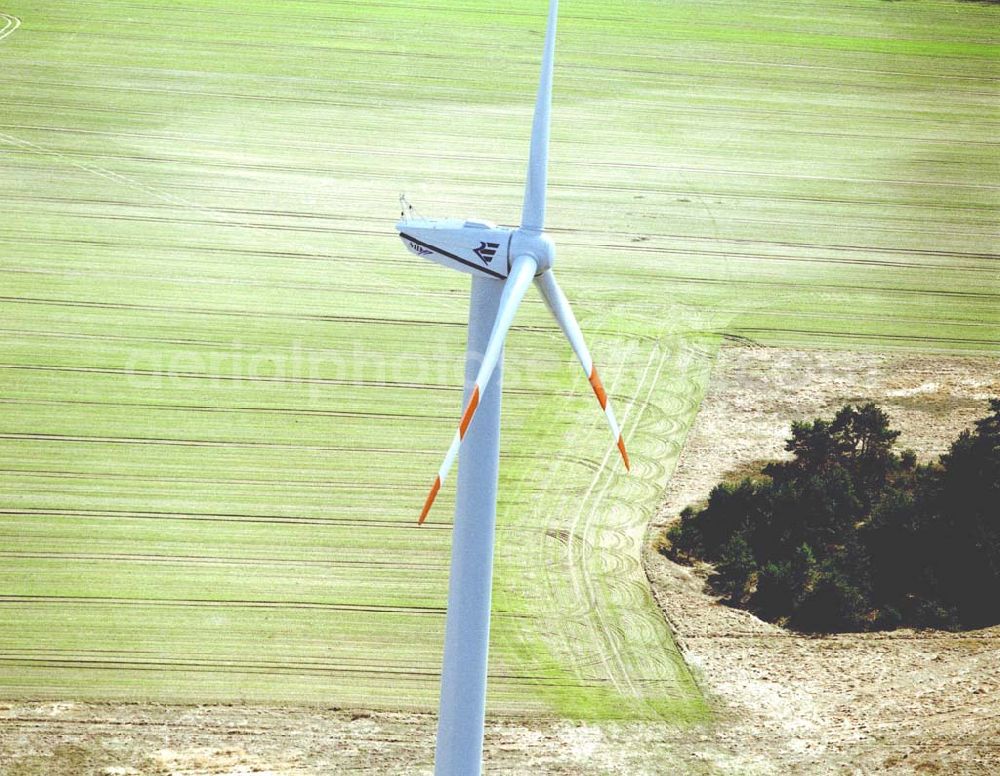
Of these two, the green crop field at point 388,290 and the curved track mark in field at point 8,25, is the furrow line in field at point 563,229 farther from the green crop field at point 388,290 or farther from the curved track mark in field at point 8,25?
the curved track mark in field at point 8,25

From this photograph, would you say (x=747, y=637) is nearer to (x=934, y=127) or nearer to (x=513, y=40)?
(x=934, y=127)

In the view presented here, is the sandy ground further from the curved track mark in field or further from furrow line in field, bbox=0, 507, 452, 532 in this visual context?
the curved track mark in field

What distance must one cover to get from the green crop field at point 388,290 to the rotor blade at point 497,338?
10.5m

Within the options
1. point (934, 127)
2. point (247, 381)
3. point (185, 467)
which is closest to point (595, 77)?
point (934, 127)

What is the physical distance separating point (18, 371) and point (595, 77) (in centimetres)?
2674

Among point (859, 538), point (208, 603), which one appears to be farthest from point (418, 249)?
point (859, 538)

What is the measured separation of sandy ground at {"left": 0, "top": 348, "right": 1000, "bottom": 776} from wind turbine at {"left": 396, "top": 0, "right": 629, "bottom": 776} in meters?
5.55

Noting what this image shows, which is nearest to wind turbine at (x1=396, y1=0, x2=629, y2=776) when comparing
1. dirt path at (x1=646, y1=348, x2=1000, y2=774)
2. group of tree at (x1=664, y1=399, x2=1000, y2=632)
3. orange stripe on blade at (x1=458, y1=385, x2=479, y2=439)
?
orange stripe on blade at (x1=458, y1=385, x2=479, y2=439)

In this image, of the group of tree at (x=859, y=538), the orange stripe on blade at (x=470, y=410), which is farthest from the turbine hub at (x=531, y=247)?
the group of tree at (x=859, y=538)

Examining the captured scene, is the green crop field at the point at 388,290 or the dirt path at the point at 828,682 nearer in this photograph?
the dirt path at the point at 828,682

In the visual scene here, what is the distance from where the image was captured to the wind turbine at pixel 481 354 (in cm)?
1598

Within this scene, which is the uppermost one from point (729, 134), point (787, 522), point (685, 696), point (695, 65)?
point (695, 65)

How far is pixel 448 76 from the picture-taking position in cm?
5291

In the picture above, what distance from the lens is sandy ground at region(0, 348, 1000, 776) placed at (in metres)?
22.2
